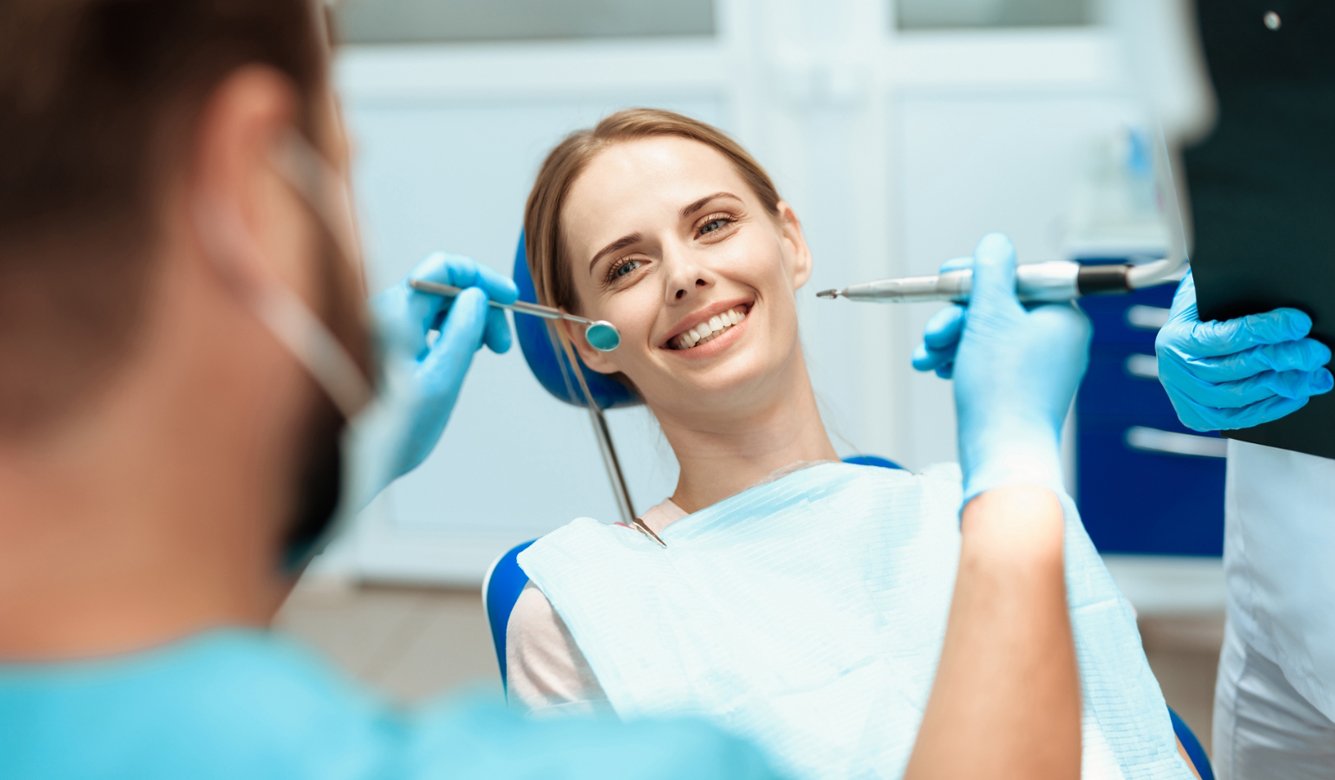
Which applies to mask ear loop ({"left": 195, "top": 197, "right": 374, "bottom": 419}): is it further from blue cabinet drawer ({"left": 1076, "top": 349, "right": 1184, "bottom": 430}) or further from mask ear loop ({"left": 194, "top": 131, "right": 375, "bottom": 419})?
blue cabinet drawer ({"left": 1076, "top": 349, "right": 1184, "bottom": 430})

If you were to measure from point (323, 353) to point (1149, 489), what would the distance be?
2221mm

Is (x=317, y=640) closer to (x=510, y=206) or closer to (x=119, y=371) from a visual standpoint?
(x=510, y=206)

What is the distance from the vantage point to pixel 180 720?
1.67ft

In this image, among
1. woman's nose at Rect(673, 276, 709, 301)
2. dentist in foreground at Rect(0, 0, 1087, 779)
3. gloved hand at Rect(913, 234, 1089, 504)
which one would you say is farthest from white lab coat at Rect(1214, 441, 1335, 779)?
dentist in foreground at Rect(0, 0, 1087, 779)

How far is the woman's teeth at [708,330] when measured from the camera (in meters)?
1.33

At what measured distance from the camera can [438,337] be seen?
50.6 inches

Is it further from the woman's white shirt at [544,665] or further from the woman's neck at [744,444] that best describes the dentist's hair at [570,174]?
the woman's white shirt at [544,665]

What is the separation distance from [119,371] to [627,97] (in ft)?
7.77

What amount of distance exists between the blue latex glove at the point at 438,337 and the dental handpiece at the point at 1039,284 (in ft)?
1.27

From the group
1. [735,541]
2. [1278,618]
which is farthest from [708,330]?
[1278,618]

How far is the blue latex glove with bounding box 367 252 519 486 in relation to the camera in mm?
1251

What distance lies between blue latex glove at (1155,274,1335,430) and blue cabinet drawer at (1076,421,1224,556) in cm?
122

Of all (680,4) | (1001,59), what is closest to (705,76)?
(680,4)

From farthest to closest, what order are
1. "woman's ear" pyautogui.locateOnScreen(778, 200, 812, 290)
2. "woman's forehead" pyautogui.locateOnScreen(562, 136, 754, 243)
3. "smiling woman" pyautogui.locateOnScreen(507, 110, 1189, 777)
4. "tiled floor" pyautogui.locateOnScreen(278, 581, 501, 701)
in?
"tiled floor" pyautogui.locateOnScreen(278, 581, 501, 701) < "woman's ear" pyautogui.locateOnScreen(778, 200, 812, 290) < "woman's forehead" pyautogui.locateOnScreen(562, 136, 754, 243) < "smiling woman" pyautogui.locateOnScreen(507, 110, 1189, 777)
